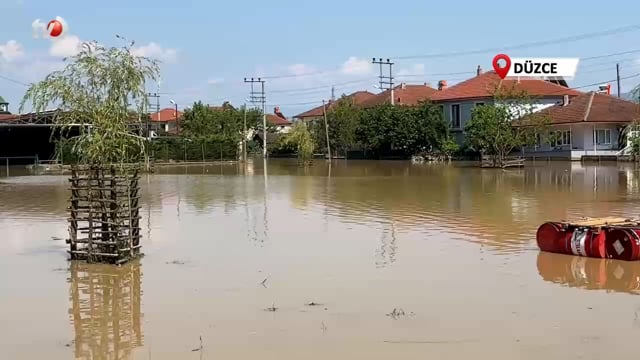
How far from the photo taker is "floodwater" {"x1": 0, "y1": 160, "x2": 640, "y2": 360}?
712cm

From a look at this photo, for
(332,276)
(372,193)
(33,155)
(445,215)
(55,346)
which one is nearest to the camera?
(55,346)

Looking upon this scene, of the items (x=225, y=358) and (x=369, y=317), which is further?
(x=369, y=317)

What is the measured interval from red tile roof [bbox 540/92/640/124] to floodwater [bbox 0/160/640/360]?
32564mm

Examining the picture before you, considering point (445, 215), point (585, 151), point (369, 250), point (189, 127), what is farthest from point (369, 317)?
point (189, 127)

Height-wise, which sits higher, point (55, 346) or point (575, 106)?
point (575, 106)

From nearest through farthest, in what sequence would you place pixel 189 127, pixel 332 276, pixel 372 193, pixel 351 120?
pixel 332 276 < pixel 372 193 < pixel 351 120 < pixel 189 127

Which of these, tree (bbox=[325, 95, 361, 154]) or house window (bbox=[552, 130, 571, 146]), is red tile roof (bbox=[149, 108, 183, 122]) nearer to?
tree (bbox=[325, 95, 361, 154])

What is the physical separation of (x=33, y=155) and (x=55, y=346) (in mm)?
53455

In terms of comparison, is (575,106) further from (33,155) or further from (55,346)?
(55,346)

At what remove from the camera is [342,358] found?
263 inches

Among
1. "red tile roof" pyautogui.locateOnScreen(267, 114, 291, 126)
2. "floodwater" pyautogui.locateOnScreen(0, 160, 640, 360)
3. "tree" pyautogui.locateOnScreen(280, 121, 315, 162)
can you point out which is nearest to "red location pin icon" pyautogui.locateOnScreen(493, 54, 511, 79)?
"tree" pyautogui.locateOnScreen(280, 121, 315, 162)

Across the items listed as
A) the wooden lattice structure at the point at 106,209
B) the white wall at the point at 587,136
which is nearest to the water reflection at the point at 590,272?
the wooden lattice structure at the point at 106,209

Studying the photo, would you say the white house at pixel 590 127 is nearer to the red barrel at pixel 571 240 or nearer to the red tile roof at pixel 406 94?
the red tile roof at pixel 406 94

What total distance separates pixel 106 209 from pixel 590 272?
6889mm
